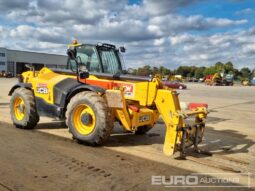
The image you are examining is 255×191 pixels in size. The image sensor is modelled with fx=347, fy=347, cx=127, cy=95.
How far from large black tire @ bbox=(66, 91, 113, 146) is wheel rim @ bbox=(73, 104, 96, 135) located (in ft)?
0.16

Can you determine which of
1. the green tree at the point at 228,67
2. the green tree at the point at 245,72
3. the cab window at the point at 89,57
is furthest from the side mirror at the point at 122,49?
the green tree at the point at 245,72

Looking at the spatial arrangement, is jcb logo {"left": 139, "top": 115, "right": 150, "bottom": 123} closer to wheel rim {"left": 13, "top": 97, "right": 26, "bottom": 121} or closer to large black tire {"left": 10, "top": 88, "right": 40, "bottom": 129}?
large black tire {"left": 10, "top": 88, "right": 40, "bottom": 129}

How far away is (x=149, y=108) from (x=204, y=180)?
252 cm

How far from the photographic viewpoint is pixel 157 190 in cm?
504

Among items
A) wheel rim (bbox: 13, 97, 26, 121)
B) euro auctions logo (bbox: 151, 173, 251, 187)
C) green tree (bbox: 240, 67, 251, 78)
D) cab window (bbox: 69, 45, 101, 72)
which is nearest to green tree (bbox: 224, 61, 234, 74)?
green tree (bbox: 240, 67, 251, 78)

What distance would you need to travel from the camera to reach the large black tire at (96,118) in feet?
23.4

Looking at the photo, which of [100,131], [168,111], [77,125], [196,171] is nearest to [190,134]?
[168,111]

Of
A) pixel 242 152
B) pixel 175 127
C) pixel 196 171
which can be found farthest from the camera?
pixel 242 152

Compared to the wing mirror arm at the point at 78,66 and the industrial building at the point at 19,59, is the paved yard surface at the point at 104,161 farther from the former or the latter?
the industrial building at the point at 19,59

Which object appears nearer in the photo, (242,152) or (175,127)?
(175,127)

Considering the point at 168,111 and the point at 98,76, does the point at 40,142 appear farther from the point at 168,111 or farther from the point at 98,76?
the point at 168,111

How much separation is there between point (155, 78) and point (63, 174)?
2933 millimetres

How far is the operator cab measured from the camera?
8.80 m

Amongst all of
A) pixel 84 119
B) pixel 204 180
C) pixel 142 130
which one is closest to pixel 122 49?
pixel 142 130
